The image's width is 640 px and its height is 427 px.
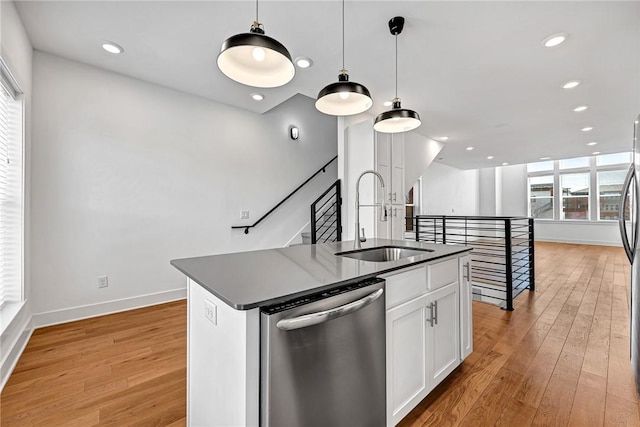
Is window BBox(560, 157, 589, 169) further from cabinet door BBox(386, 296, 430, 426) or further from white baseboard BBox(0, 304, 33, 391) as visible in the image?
white baseboard BBox(0, 304, 33, 391)

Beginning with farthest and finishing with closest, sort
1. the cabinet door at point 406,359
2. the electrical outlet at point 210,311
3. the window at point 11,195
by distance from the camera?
1. the window at point 11,195
2. the cabinet door at point 406,359
3. the electrical outlet at point 210,311

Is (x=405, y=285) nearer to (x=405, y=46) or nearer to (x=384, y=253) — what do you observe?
(x=384, y=253)

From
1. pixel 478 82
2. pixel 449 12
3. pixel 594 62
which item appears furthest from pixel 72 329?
pixel 594 62

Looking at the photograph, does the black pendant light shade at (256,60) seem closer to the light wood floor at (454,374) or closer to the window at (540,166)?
the light wood floor at (454,374)

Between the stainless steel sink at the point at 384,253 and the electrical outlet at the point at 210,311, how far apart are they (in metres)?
1.00

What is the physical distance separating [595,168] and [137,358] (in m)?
12.0

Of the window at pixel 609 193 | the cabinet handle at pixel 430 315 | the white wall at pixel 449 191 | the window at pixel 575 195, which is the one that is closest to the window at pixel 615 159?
the window at pixel 609 193

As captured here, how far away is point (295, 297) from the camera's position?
103 cm

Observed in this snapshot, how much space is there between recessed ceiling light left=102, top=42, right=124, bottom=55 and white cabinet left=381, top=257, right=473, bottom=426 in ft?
10.5

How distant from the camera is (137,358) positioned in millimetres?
2186

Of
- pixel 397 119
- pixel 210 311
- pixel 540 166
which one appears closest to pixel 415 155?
pixel 397 119

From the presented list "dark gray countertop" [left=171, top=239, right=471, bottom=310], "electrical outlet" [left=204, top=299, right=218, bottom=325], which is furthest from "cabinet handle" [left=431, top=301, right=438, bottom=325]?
"electrical outlet" [left=204, top=299, right=218, bottom=325]

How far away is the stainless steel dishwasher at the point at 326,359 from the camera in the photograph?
944mm

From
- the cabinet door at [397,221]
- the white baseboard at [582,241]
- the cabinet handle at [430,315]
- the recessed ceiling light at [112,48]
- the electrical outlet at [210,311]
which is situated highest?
the recessed ceiling light at [112,48]
